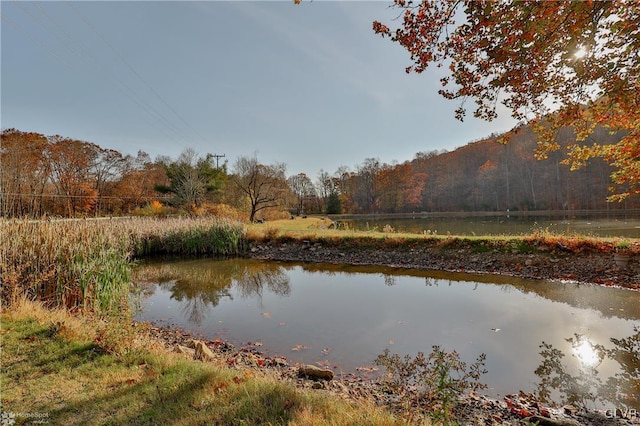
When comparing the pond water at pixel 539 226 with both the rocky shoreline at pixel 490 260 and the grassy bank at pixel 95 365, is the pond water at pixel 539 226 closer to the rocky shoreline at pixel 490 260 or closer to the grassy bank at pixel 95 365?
the rocky shoreline at pixel 490 260

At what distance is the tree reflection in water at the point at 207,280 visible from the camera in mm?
8039

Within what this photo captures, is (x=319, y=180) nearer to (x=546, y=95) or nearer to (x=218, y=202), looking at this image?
(x=218, y=202)

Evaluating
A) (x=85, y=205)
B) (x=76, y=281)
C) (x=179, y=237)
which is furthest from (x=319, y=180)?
(x=76, y=281)

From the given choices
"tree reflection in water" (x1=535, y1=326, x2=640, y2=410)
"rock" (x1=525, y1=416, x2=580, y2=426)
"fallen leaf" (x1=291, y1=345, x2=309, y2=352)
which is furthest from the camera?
"fallen leaf" (x1=291, y1=345, x2=309, y2=352)

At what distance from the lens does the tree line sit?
24.4 metres

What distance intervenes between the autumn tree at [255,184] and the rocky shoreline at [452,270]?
523 inches

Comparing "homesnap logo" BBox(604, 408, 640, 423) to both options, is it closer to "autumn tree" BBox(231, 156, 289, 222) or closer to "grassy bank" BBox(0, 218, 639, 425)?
"grassy bank" BBox(0, 218, 639, 425)

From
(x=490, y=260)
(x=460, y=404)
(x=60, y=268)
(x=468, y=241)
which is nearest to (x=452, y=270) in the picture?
(x=490, y=260)

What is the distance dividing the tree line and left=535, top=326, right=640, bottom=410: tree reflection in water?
17.0 ft

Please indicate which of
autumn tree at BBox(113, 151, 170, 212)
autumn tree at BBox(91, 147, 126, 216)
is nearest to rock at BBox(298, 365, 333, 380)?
autumn tree at BBox(113, 151, 170, 212)

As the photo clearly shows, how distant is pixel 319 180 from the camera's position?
60375 mm

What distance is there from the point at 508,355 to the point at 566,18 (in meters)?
4.26

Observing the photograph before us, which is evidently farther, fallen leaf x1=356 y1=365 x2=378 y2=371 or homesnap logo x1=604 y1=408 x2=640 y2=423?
fallen leaf x1=356 y1=365 x2=378 y2=371

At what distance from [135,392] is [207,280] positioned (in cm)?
806
